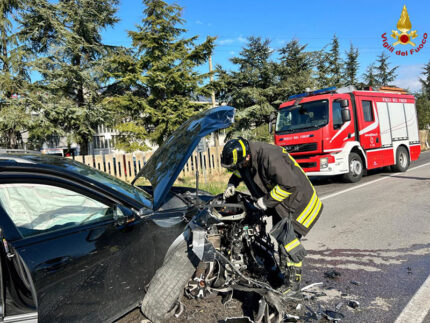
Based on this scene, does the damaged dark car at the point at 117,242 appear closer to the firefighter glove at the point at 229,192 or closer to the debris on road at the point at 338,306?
the firefighter glove at the point at 229,192

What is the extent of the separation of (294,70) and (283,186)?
18483mm

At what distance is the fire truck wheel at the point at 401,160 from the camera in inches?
439

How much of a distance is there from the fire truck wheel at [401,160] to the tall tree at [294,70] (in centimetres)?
874

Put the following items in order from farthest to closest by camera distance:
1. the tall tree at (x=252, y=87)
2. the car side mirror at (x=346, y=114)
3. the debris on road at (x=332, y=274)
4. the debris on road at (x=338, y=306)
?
1. the tall tree at (x=252, y=87)
2. the car side mirror at (x=346, y=114)
3. the debris on road at (x=332, y=274)
4. the debris on road at (x=338, y=306)

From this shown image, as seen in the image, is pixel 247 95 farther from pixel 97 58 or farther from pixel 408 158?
pixel 408 158

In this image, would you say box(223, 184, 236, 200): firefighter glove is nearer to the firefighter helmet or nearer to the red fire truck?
the firefighter helmet

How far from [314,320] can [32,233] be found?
86.8 inches

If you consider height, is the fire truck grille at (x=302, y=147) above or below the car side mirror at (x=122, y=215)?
above

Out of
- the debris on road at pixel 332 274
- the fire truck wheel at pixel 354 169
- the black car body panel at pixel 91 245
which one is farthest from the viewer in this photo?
the fire truck wheel at pixel 354 169

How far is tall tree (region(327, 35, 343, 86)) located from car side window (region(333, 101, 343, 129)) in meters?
14.5

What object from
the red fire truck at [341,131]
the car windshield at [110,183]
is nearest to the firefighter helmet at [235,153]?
the car windshield at [110,183]

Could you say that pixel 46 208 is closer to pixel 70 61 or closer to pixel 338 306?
pixel 338 306

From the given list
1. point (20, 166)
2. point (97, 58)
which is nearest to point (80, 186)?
point (20, 166)

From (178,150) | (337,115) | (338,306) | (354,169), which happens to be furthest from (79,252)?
(354,169)
